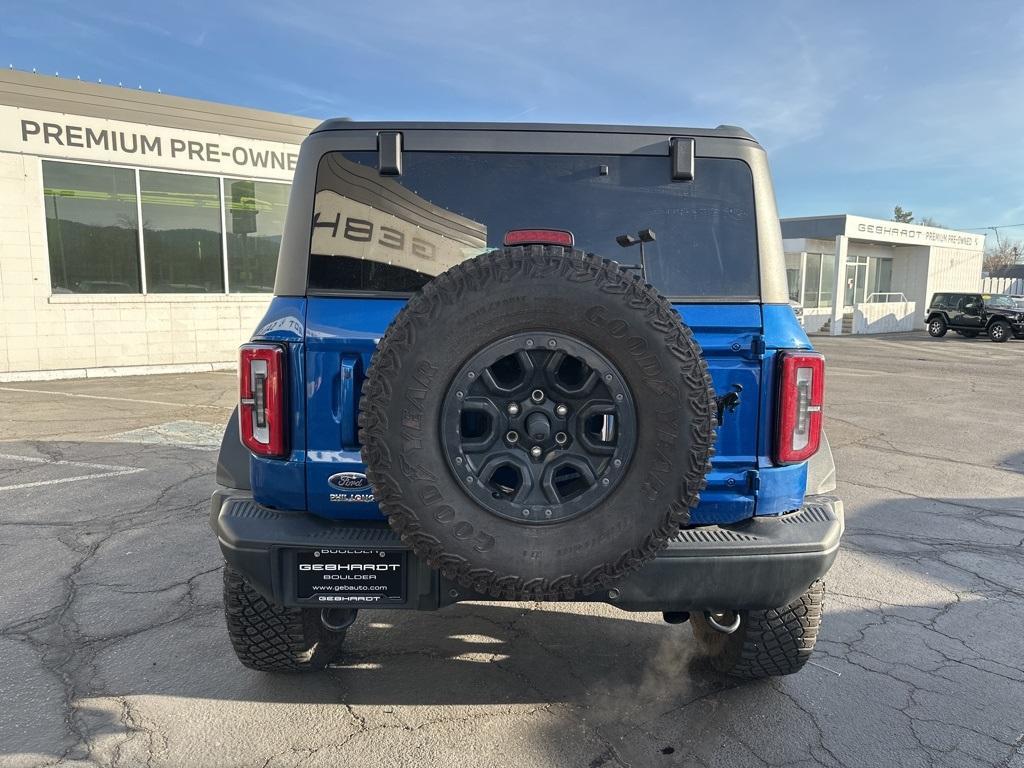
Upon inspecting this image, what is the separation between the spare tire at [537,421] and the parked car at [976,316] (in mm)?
29409

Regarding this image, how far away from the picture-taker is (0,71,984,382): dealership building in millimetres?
10953

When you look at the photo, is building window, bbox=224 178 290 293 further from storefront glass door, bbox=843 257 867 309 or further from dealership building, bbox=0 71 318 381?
storefront glass door, bbox=843 257 867 309

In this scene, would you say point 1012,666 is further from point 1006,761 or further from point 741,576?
point 741,576

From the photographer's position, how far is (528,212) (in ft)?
8.12

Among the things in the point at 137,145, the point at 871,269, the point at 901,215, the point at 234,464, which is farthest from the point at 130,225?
the point at 901,215

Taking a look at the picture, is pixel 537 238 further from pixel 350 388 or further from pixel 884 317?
pixel 884 317

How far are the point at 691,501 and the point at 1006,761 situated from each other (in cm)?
162

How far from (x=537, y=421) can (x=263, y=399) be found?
99 centimetres

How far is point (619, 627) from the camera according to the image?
3.46 m

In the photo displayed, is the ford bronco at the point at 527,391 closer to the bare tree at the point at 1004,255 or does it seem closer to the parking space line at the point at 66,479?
the parking space line at the point at 66,479

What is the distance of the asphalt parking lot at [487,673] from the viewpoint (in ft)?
8.20

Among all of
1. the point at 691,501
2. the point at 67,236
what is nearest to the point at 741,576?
the point at 691,501

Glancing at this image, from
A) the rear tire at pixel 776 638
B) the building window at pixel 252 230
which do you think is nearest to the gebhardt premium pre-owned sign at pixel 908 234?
the building window at pixel 252 230

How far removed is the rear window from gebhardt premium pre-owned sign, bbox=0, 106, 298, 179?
10487 mm
